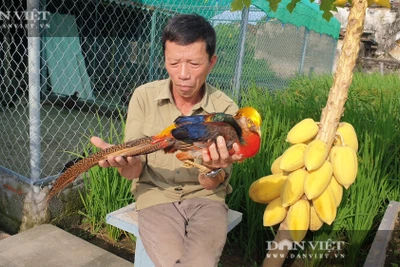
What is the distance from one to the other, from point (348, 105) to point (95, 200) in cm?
208

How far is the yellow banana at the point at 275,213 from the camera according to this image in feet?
5.47

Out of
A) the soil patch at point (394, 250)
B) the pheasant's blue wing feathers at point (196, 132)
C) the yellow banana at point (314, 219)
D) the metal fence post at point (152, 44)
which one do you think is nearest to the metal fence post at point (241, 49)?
the metal fence post at point (152, 44)

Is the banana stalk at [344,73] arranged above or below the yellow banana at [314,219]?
above

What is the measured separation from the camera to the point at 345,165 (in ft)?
4.84

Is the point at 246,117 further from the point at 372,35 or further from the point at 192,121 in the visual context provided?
the point at 372,35

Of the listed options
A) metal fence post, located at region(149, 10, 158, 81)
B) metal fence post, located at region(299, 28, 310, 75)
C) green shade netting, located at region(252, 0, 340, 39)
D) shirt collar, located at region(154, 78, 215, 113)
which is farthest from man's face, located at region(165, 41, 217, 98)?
metal fence post, located at region(299, 28, 310, 75)

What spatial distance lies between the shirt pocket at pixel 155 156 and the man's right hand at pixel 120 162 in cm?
6

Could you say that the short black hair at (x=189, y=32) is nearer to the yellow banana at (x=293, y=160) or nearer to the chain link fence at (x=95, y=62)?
the yellow banana at (x=293, y=160)

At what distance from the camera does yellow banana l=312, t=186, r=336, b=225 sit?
4.99 feet

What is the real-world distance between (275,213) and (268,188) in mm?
115

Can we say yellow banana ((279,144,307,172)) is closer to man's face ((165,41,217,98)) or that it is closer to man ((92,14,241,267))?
man ((92,14,241,267))

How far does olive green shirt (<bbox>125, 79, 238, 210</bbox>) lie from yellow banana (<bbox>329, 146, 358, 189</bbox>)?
48cm

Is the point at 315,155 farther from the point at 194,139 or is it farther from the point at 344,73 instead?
the point at 194,139

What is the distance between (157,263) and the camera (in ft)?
4.96
